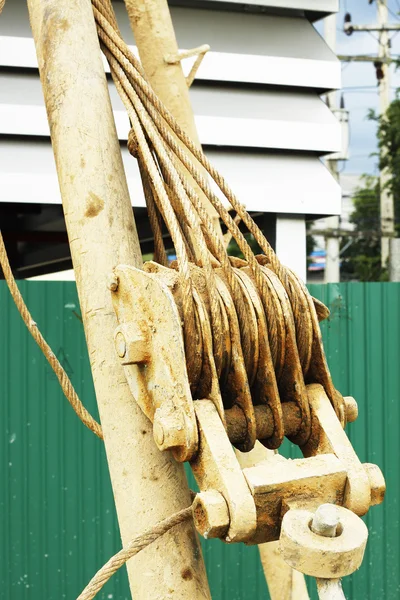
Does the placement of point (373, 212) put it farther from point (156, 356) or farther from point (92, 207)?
point (156, 356)

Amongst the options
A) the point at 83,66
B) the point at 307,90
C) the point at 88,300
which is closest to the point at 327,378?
the point at 88,300

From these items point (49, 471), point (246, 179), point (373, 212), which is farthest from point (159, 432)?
point (373, 212)

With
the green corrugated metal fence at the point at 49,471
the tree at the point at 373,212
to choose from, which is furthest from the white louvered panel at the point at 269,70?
the tree at the point at 373,212

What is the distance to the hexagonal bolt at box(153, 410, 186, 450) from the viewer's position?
3.22 feet

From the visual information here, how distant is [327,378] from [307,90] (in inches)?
122

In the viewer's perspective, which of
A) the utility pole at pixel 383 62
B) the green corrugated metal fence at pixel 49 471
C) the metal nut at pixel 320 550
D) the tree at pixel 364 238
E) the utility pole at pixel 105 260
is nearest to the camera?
the metal nut at pixel 320 550

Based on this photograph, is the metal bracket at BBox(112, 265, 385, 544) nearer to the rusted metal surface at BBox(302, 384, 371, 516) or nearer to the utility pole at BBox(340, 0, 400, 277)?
the rusted metal surface at BBox(302, 384, 371, 516)

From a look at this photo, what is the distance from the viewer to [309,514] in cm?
93

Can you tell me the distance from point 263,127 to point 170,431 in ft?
9.98

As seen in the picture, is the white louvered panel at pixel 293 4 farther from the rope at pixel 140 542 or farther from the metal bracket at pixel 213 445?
the rope at pixel 140 542

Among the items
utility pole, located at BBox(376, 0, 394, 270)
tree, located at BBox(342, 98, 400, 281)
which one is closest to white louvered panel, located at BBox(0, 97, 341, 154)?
tree, located at BBox(342, 98, 400, 281)

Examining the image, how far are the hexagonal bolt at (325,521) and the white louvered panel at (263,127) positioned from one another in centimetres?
289

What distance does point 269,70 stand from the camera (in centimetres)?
384

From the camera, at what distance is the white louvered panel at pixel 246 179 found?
11.4 ft
